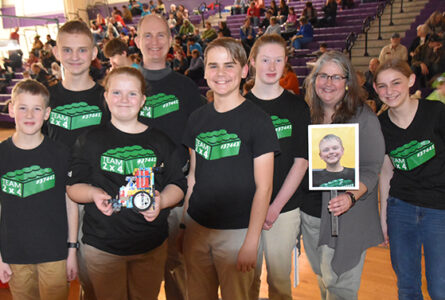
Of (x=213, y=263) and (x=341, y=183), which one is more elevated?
(x=341, y=183)

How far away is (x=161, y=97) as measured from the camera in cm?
247

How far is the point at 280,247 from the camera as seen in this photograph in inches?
85.6

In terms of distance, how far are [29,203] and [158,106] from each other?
90 centimetres

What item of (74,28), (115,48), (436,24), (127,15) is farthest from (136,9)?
(74,28)

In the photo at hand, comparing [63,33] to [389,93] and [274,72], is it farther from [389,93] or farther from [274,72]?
[389,93]

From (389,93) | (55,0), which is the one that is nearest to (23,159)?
(389,93)

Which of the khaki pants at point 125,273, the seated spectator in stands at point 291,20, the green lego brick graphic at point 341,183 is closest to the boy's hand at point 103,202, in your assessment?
the khaki pants at point 125,273

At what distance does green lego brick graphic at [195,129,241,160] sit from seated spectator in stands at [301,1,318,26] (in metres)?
9.63

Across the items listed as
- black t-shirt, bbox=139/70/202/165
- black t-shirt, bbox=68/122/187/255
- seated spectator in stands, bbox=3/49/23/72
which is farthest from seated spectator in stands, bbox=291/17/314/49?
seated spectator in stands, bbox=3/49/23/72

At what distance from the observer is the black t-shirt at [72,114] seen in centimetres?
221

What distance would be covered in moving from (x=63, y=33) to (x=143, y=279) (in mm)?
1446

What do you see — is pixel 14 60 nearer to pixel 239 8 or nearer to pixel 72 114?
pixel 239 8

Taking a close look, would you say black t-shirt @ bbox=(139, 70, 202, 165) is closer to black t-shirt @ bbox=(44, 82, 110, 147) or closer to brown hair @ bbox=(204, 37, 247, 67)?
black t-shirt @ bbox=(44, 82, 110, 147)

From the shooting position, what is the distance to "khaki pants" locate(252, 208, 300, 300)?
7.07ft
